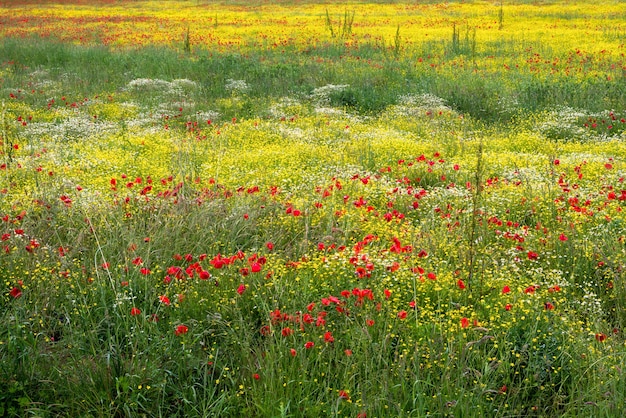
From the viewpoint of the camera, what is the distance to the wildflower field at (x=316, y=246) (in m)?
3.36

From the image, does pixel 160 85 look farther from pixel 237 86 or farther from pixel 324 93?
pixel 324 93

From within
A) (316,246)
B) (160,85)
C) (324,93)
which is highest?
(160,85)

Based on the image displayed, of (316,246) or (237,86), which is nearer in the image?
(316,246)

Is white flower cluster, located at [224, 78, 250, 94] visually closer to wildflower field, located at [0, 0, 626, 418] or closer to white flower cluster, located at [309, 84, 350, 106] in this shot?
wildflower field, located at [0, 0, 626, 418]

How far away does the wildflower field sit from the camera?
3.36m

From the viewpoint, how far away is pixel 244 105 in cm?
1256

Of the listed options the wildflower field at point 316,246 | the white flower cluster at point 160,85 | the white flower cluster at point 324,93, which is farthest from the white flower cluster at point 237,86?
the white flower cluster at point 324,93

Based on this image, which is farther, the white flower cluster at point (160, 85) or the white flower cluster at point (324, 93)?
the white flower cluster at point (160, 85)

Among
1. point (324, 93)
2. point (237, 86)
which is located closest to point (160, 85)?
point (237, 86)

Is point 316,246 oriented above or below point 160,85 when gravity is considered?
below

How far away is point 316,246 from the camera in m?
5.17

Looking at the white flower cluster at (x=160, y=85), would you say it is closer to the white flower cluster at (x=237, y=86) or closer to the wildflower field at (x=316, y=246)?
the wildflower field at (x=316, y=246)

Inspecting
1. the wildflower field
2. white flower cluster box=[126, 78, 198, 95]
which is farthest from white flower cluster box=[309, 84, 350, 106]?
white flower cluster box=[126, 78, 198, 95]

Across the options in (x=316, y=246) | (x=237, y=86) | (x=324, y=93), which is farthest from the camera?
(x=237, y=86)
